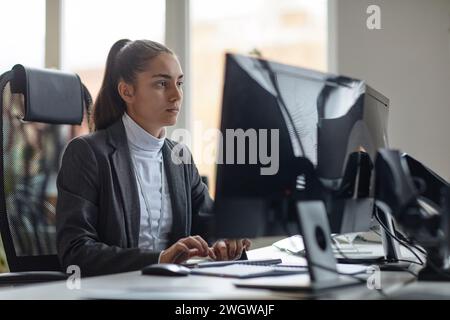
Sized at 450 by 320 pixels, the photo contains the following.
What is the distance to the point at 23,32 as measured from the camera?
3.28 metres

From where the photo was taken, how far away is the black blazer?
4.90 ft

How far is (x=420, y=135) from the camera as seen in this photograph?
9.56 feet

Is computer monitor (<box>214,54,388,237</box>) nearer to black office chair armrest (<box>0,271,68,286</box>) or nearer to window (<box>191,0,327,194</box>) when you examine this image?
black office chair armrest (<box>0,271,68,286</box>)

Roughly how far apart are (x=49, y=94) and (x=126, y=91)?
24cm

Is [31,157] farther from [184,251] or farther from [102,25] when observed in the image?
[102,25]

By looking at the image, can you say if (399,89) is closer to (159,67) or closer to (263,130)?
(159,67)

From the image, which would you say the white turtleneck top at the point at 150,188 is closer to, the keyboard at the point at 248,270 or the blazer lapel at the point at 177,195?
the blazer lapel at the point at 177,195

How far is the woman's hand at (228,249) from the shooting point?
5.09ft

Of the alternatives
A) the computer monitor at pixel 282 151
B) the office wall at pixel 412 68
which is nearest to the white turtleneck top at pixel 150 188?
the computer monitor at pixel 282 151

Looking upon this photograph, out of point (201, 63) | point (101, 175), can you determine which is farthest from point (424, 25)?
point (101, 175)

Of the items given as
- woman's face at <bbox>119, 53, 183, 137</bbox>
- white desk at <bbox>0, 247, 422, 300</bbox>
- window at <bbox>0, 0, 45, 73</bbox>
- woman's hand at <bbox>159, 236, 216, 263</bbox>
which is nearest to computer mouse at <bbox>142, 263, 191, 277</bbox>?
white desk at <bbox>0, 247, 422, 300</bbox>

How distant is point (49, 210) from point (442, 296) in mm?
1182

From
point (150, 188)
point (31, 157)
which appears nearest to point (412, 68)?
point (150, 188)

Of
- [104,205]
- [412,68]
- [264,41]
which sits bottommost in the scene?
[104,205]
